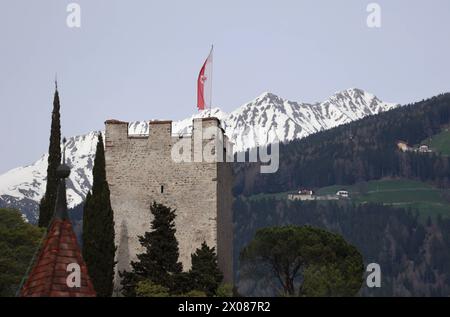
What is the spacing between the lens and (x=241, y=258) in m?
70.4

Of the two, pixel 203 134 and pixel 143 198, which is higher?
pixel 203 134

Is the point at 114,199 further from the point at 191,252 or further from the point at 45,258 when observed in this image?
the point at 45,258

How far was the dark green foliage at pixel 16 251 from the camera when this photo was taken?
59.3 meters

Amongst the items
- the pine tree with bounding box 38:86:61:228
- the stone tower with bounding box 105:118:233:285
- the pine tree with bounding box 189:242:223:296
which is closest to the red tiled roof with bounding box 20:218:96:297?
the pine tree with bounding box 189:242:223:296

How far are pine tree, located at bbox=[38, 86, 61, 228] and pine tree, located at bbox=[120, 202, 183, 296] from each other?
8.66 meters

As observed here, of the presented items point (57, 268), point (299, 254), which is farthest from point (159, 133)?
point (57, 268)

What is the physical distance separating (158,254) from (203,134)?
7.57 meters

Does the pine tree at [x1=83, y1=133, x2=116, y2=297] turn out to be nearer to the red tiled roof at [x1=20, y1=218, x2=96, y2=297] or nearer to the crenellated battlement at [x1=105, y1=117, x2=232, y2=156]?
the crenellated battlement at [x1=105, y1=117, x2=232, y2=156]

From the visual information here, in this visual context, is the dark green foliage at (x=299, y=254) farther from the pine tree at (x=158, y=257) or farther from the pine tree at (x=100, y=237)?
the pine tree at (x=100, y=237)

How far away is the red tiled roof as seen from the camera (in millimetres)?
20453

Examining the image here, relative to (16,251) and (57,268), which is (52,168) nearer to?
(16,251)

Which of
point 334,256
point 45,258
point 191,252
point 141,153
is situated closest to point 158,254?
point 191,252

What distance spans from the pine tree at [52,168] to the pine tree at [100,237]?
7749 mm
